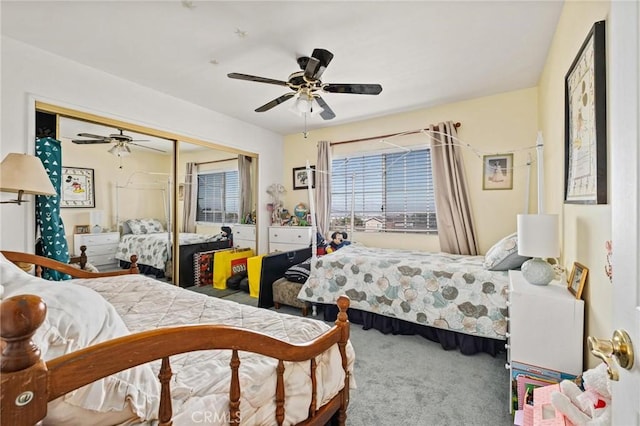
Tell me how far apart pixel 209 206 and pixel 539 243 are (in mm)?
3655

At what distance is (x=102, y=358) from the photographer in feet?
2.13

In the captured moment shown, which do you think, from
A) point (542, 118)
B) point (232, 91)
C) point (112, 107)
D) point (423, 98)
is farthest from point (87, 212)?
point (542, 118)

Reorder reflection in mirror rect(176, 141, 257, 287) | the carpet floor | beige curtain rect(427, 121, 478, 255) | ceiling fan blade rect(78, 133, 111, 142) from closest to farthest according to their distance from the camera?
the carpet floor < ceiling fan blade rect(78, 133, 111, 142) < beige curtain rect(427, 121, 478, 255) < reflection in mirror rect(176, 141, 257, 287)

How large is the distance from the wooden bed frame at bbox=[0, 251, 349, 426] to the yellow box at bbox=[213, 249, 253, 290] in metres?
3.06

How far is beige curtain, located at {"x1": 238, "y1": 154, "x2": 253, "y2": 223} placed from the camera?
171 inches

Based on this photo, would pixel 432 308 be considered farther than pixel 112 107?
No

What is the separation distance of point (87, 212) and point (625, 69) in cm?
362

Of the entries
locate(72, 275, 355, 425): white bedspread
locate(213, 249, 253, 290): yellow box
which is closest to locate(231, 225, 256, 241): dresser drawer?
locate(213, 249, 253, 290): yellow box

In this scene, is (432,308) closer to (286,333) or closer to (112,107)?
(286,333)

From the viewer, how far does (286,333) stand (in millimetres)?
1354

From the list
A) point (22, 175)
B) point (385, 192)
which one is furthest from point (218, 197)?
Answer: point (385, 192)

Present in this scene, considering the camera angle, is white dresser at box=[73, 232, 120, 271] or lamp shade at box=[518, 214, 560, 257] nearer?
lamp shade at box=[518, 214, 560, 257]

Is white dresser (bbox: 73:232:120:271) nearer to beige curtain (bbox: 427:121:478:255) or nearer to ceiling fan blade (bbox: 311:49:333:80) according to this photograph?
ceiling fan blade (bbox: 311:49:333:80)

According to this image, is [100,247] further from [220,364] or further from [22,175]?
[220,364]
